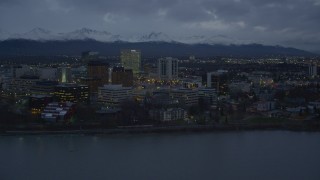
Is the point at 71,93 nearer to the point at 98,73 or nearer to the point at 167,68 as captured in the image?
the point at 98,73

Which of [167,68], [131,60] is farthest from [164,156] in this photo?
[131,60]

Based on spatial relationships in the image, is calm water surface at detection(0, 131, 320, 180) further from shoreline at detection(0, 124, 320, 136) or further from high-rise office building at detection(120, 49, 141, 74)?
high-rise office building at detection(120, 49, 141, 74)

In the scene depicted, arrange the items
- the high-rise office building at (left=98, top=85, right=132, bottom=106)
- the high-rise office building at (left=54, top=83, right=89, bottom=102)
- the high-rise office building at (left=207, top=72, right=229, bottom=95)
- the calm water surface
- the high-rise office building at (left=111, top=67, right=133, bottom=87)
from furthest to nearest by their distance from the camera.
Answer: the high-rise office building at (left=111, top=67, right=133, bottom=87)
the high-rise office building at (left=207, top=72, right=229, bottom=95)
the high-rise office building at (left=98, top=85, right=132, bottom=106)
the high-rise office building at (left=54, top=83, right=89, bottom=102)
the calm water surface

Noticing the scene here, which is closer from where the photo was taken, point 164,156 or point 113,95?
point 164,156

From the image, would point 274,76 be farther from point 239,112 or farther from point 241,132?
point 241,132

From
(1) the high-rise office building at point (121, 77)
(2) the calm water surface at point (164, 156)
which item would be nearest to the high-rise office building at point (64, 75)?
(1) the high-rise office building at point (121, 77)

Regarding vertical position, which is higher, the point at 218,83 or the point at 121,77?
the point at 121,77

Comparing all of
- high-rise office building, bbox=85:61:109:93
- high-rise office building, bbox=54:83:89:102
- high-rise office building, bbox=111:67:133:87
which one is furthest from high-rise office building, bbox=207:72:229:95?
high-rise office building, bbox=54:83:89:102
